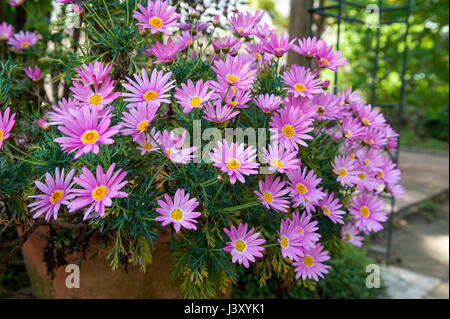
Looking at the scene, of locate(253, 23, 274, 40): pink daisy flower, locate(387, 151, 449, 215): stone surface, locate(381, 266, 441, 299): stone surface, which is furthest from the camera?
locate(387, 151, 449, 215): stone surface

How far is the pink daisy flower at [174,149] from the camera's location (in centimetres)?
88

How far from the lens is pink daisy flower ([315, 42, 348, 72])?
1095mm

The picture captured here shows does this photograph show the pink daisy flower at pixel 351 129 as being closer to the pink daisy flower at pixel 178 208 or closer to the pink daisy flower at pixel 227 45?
the pink daisy flower at pixel 227 45

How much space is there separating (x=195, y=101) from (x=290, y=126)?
25cm

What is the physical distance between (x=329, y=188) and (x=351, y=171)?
0.11 metres

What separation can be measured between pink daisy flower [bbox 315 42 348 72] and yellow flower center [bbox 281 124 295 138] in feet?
0.80

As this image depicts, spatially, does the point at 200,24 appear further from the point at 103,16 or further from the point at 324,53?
the point at 324,53

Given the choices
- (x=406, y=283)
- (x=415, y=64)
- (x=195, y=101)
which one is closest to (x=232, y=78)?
(x=195, y=101)

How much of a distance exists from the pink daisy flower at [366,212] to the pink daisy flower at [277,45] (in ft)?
1.72

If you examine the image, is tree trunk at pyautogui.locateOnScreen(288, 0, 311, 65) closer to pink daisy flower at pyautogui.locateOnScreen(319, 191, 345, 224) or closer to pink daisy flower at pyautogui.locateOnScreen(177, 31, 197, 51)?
pink daisy flower at pyautogui.locateOnScreen(177, 31, 197, 51)

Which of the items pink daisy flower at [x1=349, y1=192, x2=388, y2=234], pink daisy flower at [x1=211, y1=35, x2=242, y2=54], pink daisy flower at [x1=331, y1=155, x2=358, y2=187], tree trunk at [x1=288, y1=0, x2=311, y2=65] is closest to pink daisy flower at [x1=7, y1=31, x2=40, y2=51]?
pink daisy flower at [x1=211, y1=35, x2=242, y2=54]

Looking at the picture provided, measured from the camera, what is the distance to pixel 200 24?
131 cm

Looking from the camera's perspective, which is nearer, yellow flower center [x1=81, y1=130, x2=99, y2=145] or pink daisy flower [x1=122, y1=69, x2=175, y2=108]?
yellow flower center [x1=81, y1=130, x2=99, y2=145]

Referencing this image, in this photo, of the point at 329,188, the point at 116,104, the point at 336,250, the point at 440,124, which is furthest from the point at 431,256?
the point at 440,124
